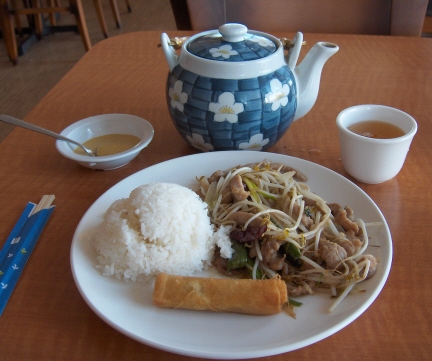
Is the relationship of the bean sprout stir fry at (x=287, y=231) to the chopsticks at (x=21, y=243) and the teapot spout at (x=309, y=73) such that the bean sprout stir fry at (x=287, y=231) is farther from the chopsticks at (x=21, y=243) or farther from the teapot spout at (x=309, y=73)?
the chopsticks at (x=21, y=243)

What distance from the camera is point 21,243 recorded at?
3.18ft

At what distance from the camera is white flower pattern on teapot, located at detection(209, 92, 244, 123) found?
3.53 ft

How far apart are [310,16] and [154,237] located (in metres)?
1.69

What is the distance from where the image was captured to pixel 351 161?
3.76 feet

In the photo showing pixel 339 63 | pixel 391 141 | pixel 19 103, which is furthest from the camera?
pixel 19 103

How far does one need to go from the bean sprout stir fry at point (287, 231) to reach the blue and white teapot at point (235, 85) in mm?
118

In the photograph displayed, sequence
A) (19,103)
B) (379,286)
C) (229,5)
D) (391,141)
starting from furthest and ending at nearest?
(19,103) < (229,5) < (391,141) < (379,286)

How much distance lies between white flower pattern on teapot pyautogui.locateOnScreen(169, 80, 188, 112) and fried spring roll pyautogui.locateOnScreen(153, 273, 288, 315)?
519 millimetres

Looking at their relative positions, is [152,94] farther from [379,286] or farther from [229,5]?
[379,286]

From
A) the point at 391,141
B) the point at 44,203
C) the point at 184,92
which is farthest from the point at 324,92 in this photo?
the point at 44,203

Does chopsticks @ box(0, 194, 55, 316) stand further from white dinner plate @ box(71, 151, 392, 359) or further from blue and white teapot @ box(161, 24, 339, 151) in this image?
blue and white teapot @ box(161, 24, 339, 151)

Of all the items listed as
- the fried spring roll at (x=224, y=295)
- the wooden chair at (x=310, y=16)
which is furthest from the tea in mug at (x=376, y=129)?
the wooden chair at (x=310, y=16)

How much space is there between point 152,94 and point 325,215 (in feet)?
3.12

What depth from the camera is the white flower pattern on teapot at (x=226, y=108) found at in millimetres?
1075
